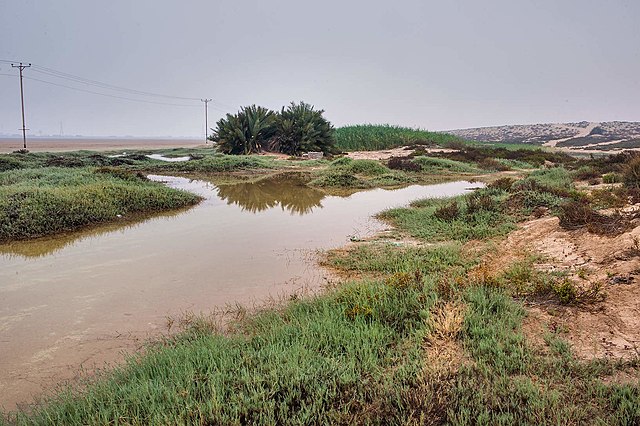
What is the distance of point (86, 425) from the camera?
256 cm

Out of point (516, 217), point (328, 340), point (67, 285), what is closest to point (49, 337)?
point (67, 285)

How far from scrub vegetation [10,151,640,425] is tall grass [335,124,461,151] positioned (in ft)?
114

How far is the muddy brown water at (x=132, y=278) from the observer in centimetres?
393

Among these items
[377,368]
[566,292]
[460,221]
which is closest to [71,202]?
[460,221]

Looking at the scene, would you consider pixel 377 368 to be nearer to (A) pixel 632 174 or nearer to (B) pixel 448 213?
(B) pixel 448 213

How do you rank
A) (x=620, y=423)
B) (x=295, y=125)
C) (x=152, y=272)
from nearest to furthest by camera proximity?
(x=620, y=423), (x=152, y=272), (x=295, y=125)

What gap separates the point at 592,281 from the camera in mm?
4441

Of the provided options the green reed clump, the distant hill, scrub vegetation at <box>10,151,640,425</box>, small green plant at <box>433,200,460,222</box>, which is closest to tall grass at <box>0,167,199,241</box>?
scrub vegetation at <box>10,151,640,425</box>

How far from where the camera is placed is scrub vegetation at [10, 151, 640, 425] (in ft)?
8.29

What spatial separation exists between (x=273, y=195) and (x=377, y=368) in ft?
38.9

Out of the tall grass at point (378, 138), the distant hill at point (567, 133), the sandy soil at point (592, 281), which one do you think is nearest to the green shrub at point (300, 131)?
the tall grass at point (378, 138)

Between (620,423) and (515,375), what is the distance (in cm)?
70

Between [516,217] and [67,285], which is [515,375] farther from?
[516,217]

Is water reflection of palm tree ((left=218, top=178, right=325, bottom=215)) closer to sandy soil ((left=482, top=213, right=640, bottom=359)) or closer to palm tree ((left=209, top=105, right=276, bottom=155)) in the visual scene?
sandy soil ((left=482, top=213, right=640, bottom=359))
